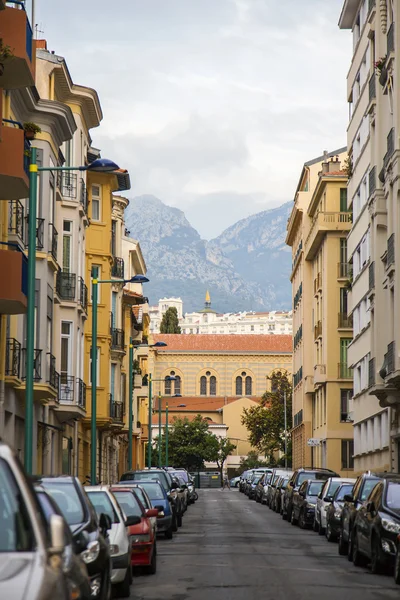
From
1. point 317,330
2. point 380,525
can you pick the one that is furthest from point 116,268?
point 380,525

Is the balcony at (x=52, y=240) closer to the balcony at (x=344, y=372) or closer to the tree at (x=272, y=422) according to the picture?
the balcony at (x=344, y=372)

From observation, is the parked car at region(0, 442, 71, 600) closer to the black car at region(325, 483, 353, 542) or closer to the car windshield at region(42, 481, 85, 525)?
the car windshield at region(42, 481, 85, 525)

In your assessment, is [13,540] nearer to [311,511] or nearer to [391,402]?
[311,511]

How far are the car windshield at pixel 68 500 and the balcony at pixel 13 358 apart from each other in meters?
16.9

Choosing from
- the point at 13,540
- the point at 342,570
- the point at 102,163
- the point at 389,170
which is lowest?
the point at 342,570

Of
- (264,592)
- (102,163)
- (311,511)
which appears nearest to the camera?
(264,592)

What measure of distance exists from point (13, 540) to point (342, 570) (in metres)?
14.3

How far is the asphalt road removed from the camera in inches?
638

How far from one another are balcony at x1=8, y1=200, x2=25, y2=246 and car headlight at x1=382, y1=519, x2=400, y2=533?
15.3 m

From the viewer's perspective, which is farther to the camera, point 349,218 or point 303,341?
point 303,341

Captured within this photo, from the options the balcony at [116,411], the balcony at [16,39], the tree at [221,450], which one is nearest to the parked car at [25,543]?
the balcony at [16,39]

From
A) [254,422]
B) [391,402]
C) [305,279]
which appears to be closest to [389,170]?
[391,402]

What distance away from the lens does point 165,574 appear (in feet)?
63.9

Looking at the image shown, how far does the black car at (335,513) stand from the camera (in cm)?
2789
